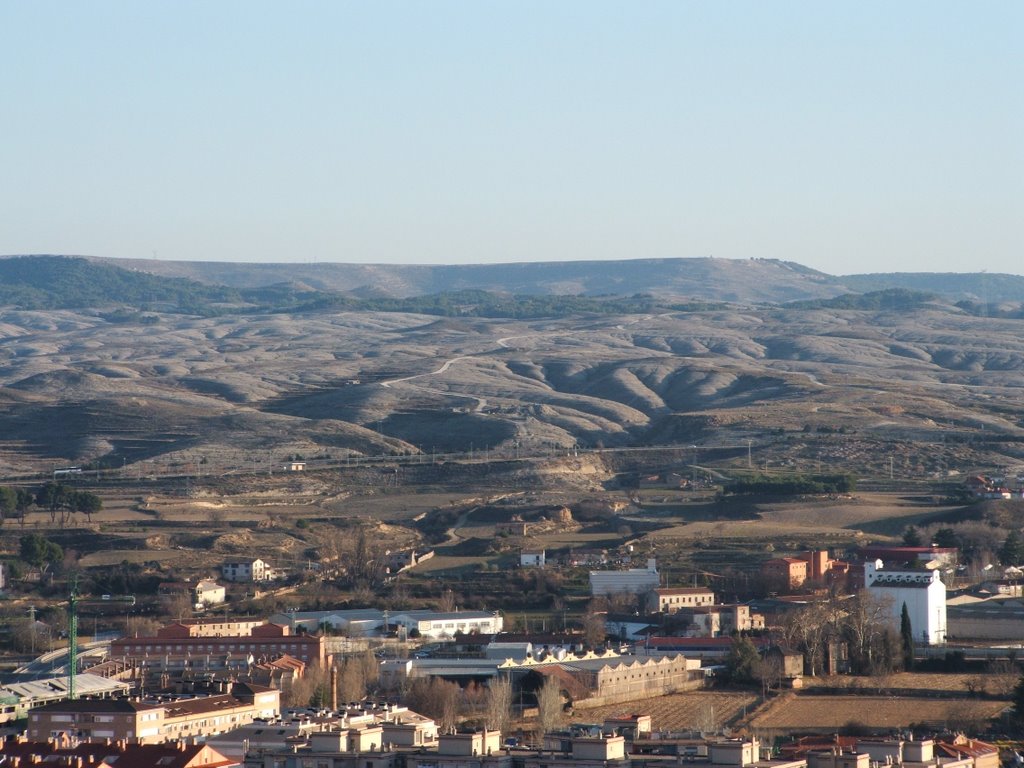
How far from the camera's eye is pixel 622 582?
59281 mm

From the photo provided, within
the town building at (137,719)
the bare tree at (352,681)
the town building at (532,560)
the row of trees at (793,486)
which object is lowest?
the town building at (532,560)

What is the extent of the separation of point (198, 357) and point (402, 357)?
1635 cm

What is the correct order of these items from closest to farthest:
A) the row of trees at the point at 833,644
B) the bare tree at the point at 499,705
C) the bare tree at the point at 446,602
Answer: the bare tree at the point at 499,705 < the row of trees at the point at 833,644 < the bare tree at the point at 446,602

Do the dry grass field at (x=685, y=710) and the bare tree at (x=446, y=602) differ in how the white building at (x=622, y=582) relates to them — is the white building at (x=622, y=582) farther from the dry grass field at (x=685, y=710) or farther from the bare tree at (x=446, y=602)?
the dry grass field at (x=685, y=710)

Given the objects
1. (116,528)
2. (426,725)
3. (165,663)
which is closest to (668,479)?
(116,528)

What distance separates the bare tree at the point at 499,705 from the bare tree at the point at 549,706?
527mm

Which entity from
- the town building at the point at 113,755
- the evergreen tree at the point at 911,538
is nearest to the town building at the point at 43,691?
the town building at the point at 113,755

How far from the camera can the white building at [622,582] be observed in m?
59.1

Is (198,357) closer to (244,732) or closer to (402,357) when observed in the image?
(402,357)

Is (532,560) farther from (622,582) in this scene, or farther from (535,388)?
(535,388)

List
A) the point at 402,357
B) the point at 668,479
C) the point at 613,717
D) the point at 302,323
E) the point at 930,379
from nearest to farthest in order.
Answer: the point at 613,717, the point at 668,479, the point at 930,379, the point at 402,357, the point at 302,323

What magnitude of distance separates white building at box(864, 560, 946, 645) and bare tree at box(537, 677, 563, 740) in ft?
41.6

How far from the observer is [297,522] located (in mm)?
72812

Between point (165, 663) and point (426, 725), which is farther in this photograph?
point (165, 663)
